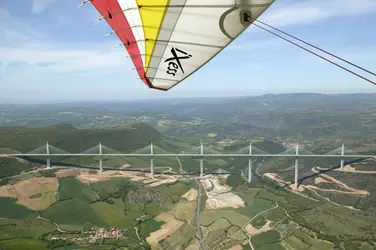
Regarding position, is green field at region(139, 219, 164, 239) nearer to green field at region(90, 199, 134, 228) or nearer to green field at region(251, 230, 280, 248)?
green field at region(90, 199, 134, 228)

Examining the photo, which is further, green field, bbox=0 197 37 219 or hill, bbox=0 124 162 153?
hill, bbox=0 124 162 153

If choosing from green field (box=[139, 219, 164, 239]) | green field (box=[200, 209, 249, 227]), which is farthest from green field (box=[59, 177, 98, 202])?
green field (box=[200, 209, 249, 227])

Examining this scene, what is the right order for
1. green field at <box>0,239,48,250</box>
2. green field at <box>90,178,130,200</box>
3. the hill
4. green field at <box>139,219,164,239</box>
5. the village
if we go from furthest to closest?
the hill < green field at <box>90,178,130,200</box> < green field at <box>139,219,164,239</box> < the village < green field at <box>0,239,48,250</box>

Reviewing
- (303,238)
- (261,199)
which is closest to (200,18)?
(303,238)

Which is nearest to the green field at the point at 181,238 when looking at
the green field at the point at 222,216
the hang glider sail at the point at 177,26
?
the green field at the point at 222,216

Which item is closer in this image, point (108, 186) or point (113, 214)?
point (113, 214)

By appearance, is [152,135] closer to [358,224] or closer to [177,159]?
[177,159]

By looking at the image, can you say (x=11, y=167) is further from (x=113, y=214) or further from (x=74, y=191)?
(x=113, y=214)

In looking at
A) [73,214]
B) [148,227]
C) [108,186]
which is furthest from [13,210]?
[148,227]

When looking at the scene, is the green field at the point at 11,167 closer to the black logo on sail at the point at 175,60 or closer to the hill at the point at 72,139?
the hill at the point at 72,139
